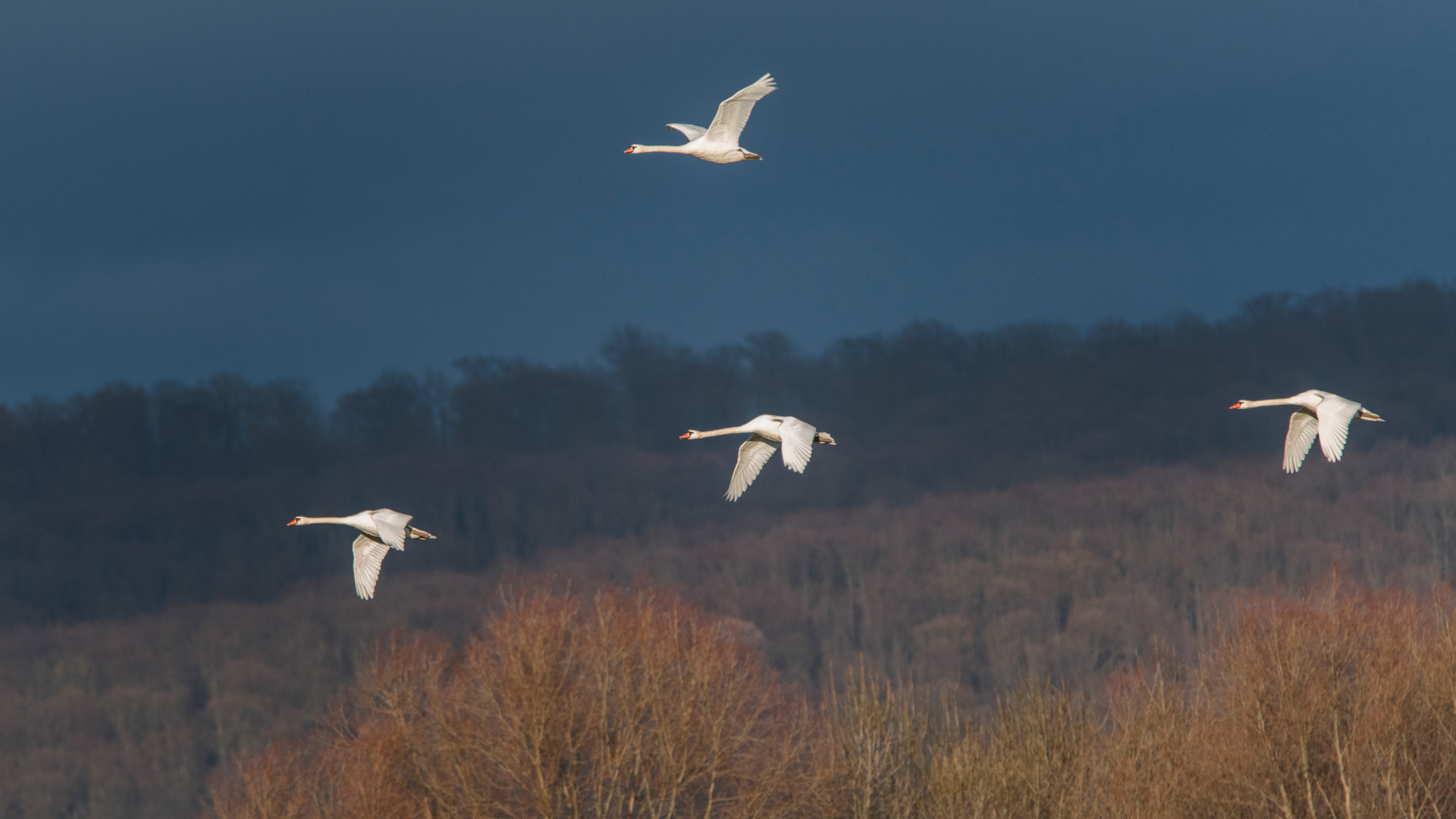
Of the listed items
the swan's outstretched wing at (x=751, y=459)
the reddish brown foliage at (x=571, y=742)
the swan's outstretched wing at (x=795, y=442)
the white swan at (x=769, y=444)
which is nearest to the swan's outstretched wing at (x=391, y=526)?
the white swan at (x=769, y=444)

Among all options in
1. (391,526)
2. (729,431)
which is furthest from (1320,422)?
(391,526)

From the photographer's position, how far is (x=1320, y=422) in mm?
19078

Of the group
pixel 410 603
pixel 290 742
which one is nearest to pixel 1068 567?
pixel 410 603

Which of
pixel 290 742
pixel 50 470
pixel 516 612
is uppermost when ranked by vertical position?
pixel 50 470

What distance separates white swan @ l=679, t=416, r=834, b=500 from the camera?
18017 millimetres

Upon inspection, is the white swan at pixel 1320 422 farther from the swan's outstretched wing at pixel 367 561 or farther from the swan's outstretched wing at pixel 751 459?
the swan's outstretched wing at pixel 367 561

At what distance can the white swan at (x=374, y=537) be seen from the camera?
18.6 meters

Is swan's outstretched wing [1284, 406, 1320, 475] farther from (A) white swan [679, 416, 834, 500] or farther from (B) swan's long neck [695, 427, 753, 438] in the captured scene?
(B) swan's long neck [695, 427, 753, 438]

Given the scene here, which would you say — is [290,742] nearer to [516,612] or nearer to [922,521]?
[516,612]

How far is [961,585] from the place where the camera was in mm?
114250

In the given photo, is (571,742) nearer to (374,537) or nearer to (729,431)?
(729,431)

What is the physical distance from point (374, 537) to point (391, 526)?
1.86 meters

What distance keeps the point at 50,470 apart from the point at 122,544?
726 inches

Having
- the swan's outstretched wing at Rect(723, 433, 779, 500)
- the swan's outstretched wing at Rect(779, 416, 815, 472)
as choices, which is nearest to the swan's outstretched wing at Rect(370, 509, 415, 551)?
the swan's outstretched wing at Rect(723, 433, 779, 500)
